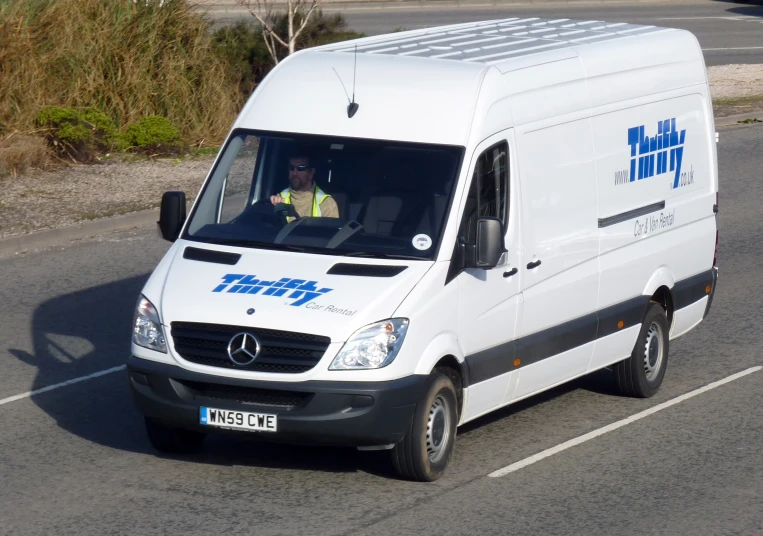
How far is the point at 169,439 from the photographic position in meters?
7.52

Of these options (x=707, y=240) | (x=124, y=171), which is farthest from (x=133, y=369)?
(x=124, y=171)

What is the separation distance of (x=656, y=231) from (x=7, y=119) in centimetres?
1144

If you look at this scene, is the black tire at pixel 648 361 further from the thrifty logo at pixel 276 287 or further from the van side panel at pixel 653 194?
the thrifty logo at pixel 276 287

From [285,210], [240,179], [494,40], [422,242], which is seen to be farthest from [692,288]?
[240,179]

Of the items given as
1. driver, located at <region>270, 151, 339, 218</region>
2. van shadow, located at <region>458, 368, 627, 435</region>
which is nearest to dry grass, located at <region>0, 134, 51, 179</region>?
van shadow, located at <region>458, 368, 627, 435</region>

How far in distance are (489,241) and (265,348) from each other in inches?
55.8

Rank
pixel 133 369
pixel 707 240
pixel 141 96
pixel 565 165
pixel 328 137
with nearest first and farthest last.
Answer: pixel 133 369 < pixel 328 137 < pixel 565 165 < pixel 707 240 < pixel 141 96

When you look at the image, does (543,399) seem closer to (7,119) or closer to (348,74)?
(348,74)

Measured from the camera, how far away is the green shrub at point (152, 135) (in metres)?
18.4

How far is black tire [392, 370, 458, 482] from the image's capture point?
697 centimetres

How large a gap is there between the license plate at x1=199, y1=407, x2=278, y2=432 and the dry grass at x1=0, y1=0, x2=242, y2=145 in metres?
11.8

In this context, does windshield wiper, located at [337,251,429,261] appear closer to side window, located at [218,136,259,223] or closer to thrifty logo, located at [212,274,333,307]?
thrifty logo, located at [212,274,333,307]

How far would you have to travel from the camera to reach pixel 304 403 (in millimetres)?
6758

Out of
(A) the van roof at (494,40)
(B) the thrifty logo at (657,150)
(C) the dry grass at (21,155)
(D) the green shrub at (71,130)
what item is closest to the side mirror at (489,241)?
(A) the van roof at (494,40)
